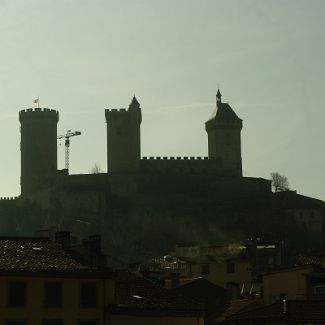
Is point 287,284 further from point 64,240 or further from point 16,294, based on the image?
point 16,294

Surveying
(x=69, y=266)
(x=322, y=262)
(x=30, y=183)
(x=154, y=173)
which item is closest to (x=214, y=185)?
(x=154, y=173)

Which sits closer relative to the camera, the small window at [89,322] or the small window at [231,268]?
the small window at [89,322]

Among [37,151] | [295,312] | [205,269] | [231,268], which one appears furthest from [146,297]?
[37,151]

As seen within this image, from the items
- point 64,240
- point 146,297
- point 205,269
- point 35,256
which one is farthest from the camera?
point 205,269

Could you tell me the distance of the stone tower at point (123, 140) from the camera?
144m

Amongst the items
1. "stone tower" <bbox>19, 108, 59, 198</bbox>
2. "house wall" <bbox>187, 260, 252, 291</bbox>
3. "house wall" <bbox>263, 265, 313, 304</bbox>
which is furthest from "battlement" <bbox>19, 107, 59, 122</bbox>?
"house wall" <bbox>263, 265, 313, 304</bbox>

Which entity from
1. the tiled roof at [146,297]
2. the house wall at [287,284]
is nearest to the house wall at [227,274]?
the house wall at [287,284]

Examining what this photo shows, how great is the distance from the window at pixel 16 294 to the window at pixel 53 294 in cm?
89

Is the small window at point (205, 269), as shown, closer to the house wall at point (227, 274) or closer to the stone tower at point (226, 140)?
the house wall at point (227, 274)

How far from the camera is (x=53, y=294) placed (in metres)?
36.9

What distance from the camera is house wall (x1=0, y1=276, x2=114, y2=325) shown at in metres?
36.0

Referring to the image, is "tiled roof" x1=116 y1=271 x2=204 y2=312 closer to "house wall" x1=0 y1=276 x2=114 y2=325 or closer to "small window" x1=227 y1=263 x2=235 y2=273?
"house wall" x1=0 y1=276 x2=114 y2=325

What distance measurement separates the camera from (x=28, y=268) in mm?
36406

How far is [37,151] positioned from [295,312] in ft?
373
